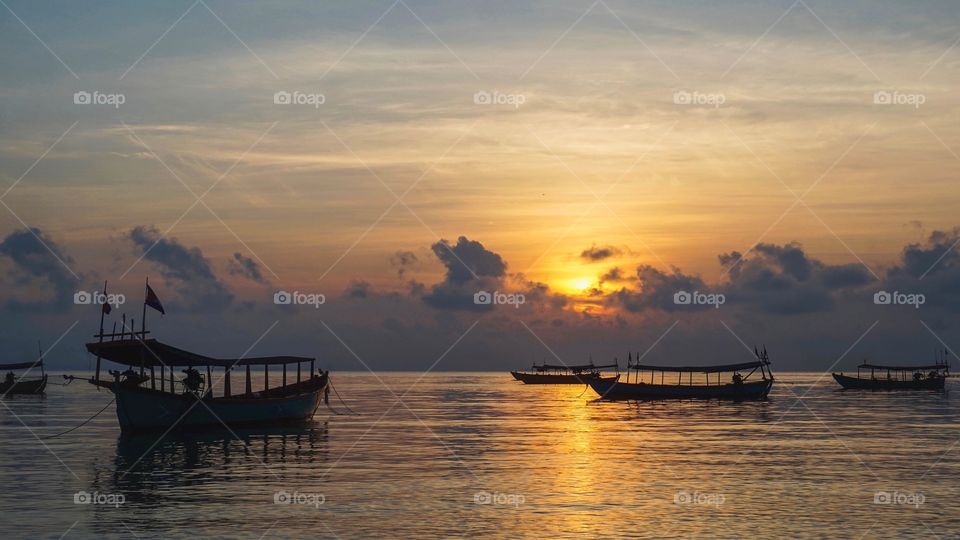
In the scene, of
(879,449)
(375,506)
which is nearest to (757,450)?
(879,449)

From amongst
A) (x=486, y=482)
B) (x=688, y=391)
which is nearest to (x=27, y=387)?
(x=688, y=391)

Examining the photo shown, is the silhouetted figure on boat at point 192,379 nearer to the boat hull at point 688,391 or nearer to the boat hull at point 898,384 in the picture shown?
the boat hull at point 688,391

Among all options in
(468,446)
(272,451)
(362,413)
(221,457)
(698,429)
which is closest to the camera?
(221,457)

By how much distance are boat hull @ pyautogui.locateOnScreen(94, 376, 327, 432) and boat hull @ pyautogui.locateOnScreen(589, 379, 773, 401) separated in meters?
49.9

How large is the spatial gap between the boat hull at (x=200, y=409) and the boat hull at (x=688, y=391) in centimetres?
4990

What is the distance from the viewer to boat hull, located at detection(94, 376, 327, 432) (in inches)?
2039

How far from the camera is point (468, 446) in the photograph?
49719 mm

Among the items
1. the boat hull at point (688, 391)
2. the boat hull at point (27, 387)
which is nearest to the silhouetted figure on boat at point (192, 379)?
the boat hull at point (688, 391)

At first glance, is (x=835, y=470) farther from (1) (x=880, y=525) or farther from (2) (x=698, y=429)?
(2) (x=698, y=429)

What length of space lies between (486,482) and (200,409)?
2504cm

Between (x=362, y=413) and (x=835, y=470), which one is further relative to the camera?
(x=362, y=413)

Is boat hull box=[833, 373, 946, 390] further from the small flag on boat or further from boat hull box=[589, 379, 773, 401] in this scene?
the small flag on boat

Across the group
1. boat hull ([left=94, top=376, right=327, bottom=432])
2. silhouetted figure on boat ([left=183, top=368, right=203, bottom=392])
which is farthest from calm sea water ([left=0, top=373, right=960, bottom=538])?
silhouetted figure on boat ([left=183, top=368, right=203, bottom=392])

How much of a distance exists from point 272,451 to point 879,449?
29.0 m
